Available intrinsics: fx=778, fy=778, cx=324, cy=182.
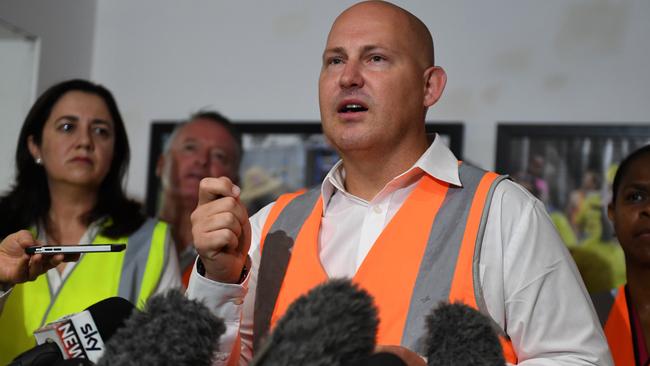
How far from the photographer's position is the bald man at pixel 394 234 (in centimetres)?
121

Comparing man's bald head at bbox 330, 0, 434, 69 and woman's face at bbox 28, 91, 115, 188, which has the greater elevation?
man's bald head at bbox 330, 0, 434, 69

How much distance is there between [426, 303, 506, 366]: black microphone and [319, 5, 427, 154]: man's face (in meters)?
0.65


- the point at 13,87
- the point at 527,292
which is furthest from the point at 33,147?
the point at 527,292

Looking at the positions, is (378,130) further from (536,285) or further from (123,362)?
(123,362)

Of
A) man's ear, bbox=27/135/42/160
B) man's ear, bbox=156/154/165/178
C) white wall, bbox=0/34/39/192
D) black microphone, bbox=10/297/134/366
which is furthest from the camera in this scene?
man's ear, bbox=156/154/165/178

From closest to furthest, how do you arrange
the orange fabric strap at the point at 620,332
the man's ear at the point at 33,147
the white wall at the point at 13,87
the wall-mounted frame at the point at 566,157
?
the orange fabric strap at the point at 620,332
the man's ear at the point at 33,147
the wall-mounted frame at the point at 566,157
the white wall at the point at 13,87

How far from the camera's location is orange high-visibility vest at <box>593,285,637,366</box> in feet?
6.55

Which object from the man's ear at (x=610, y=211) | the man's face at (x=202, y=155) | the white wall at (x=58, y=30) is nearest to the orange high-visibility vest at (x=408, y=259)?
the man's ear at (x=610, y=211)

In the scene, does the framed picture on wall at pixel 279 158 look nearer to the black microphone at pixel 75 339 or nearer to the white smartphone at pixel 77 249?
the white smartphone at pixel 77 249

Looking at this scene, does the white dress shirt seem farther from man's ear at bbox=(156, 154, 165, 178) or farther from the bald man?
man's ear at bbox=(156, 154, 165, 178)

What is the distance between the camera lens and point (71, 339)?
94cm

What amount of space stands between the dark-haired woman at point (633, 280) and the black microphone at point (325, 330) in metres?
1.48

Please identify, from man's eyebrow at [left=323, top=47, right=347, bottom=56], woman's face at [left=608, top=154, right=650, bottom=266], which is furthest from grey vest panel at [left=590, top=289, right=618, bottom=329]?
man's eyebrow at [left=323, top=47, right=347, bottom=56]

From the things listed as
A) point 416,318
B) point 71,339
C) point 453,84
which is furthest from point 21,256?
point 453,84
